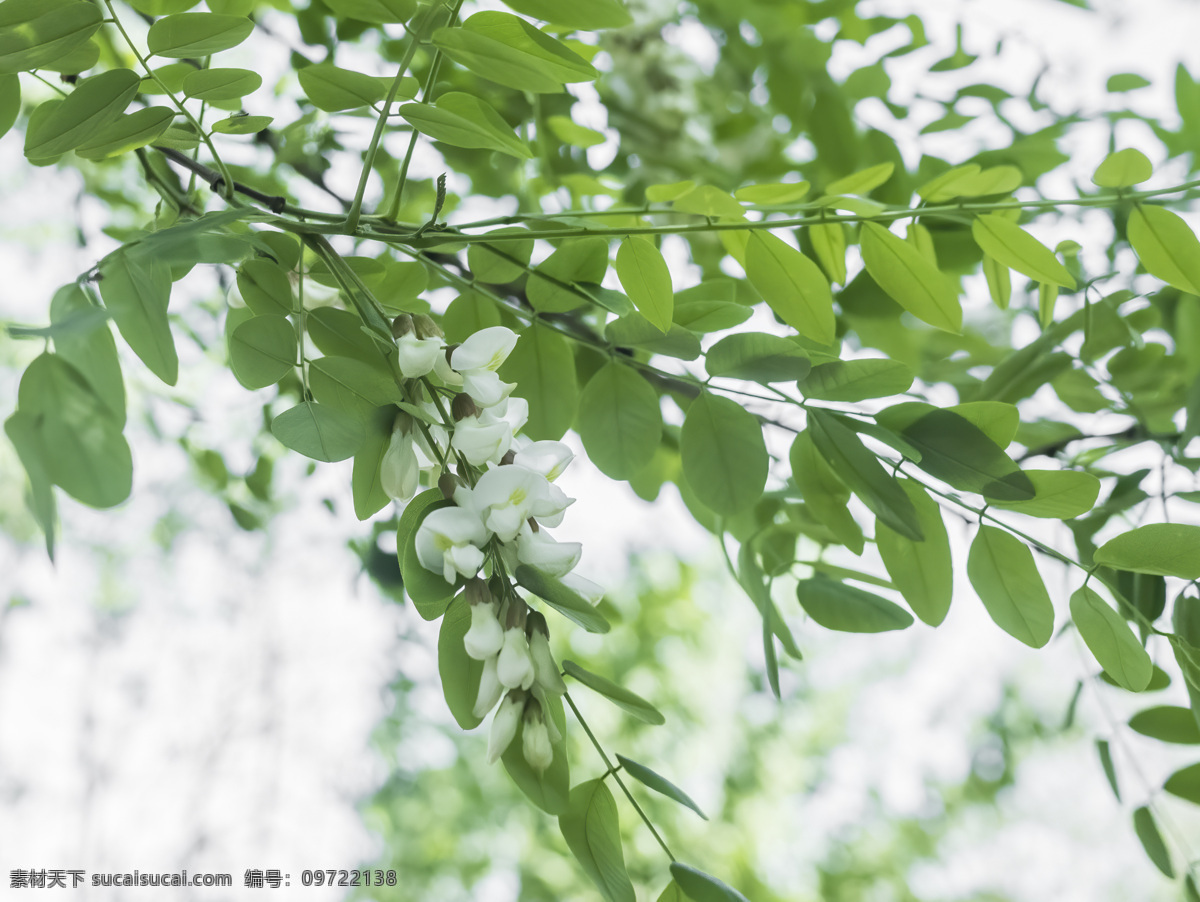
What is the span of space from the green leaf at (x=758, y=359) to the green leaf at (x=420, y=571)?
0.41 feet

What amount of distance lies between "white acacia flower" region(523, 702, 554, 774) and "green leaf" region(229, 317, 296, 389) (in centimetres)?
14

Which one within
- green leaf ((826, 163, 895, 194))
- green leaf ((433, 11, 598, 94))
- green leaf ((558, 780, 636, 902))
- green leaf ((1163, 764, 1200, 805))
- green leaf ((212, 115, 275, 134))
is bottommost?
green leaf ((1163, 764, 1200, 805))

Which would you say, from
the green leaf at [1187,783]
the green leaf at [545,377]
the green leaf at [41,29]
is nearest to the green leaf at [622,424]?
the green leaf at [545,377]

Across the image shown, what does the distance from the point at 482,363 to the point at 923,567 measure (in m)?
0.19

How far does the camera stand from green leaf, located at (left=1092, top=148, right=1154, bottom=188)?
11.6 inches

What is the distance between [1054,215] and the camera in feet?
2.18

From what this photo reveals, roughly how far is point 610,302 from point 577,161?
0.34 meters

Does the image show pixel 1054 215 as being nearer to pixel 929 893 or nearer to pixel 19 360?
pixel 19 360

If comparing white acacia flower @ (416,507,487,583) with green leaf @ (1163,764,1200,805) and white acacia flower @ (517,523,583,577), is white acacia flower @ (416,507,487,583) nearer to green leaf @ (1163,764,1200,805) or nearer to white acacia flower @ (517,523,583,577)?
white acacia flower @ (517,523,583,577)

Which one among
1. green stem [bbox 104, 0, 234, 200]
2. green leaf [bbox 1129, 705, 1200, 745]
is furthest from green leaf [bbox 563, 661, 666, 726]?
green leaf [bbox 1129, 705, 1200, 745]

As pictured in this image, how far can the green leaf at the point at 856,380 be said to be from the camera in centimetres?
30

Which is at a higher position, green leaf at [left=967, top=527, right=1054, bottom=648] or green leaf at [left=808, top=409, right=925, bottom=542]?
green leaf at [left=808, top=409, right=925, bottom=542]

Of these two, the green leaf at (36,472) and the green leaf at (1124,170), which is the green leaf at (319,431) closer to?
the green leaf at (36,472)

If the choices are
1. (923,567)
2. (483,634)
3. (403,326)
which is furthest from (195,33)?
(923,567)
